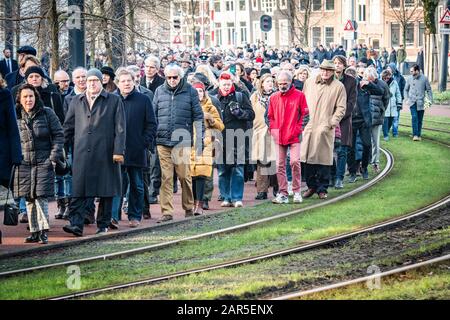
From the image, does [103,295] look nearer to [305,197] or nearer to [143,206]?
[143,206]

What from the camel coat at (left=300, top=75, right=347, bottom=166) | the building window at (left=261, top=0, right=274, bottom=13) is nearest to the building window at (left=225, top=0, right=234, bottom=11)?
the building window at (left=261, top=0, right=274, bottom=13)

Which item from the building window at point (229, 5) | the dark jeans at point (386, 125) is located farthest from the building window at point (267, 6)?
the dark jeans at point (386, 125)

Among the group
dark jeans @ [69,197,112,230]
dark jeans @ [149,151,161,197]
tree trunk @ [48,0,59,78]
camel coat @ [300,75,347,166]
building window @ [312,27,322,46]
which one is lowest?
dark jeans @ [69,197,112,230]

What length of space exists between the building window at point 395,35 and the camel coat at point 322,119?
253ft

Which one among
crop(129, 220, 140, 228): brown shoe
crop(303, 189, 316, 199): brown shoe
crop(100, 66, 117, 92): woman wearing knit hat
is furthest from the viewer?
crop(303, 189, 316, 199): brown shoe

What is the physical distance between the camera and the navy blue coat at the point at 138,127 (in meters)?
16.9

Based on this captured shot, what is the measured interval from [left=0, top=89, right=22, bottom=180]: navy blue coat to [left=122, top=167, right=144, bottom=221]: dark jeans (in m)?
2.63

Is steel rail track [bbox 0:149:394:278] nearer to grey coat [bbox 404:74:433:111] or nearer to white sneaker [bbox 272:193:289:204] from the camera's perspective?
white sneaker [bbox 272:193:289:204]

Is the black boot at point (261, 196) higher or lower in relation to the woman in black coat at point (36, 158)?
lower

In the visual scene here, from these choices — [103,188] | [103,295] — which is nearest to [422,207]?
[103,188]

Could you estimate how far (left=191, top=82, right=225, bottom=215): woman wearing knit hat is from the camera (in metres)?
18.1

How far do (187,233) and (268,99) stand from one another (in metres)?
4.28

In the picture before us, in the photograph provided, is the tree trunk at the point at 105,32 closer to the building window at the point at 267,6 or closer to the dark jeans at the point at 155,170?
the dark jeans at the point at 155,170

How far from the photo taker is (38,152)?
1551 cm
